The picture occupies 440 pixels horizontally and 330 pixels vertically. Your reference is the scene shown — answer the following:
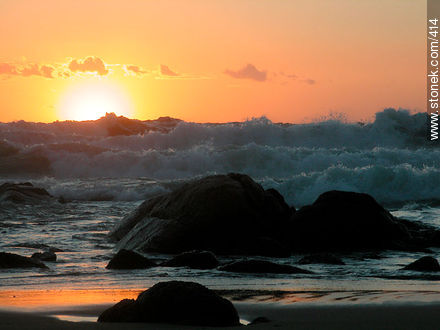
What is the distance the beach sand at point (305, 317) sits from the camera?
4625mm

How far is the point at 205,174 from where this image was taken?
30266 mm

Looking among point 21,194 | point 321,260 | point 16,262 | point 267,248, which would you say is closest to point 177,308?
point 16,262

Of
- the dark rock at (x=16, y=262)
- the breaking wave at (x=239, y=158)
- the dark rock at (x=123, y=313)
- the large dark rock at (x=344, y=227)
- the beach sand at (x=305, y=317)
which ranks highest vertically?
the breaking wave at (x=239, y=158)

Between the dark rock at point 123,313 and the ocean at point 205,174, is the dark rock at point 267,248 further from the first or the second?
the dark rock at point 123,313

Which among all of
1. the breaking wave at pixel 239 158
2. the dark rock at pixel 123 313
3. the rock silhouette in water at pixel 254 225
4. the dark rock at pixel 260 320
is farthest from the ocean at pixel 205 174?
the dark rock at pixel 123 313

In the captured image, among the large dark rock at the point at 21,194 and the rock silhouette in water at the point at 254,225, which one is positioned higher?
the large dark rock at the point at 21,194

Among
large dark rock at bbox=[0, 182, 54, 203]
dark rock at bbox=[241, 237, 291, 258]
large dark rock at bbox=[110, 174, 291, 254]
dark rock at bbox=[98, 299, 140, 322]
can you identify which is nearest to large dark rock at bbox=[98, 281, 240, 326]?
dark rock at bbox=[98, 299, 140, 322]

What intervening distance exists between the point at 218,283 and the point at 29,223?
24.9 ft

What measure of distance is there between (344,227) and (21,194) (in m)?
10.7

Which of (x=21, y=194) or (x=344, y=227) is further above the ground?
(x=21, y=194)

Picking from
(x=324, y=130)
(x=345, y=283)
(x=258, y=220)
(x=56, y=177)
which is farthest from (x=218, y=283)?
(x=324, y=130)

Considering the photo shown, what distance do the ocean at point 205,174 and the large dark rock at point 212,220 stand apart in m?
0.47

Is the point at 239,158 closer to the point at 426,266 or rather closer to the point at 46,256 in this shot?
the point at 46,256

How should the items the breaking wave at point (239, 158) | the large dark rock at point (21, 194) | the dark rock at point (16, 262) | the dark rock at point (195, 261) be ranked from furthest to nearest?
the breaking wave at point (239, 158)
the large dark rock at point (21, 194)
the dark rock at point (195, 261)
the dark rock at point (16, 262)
